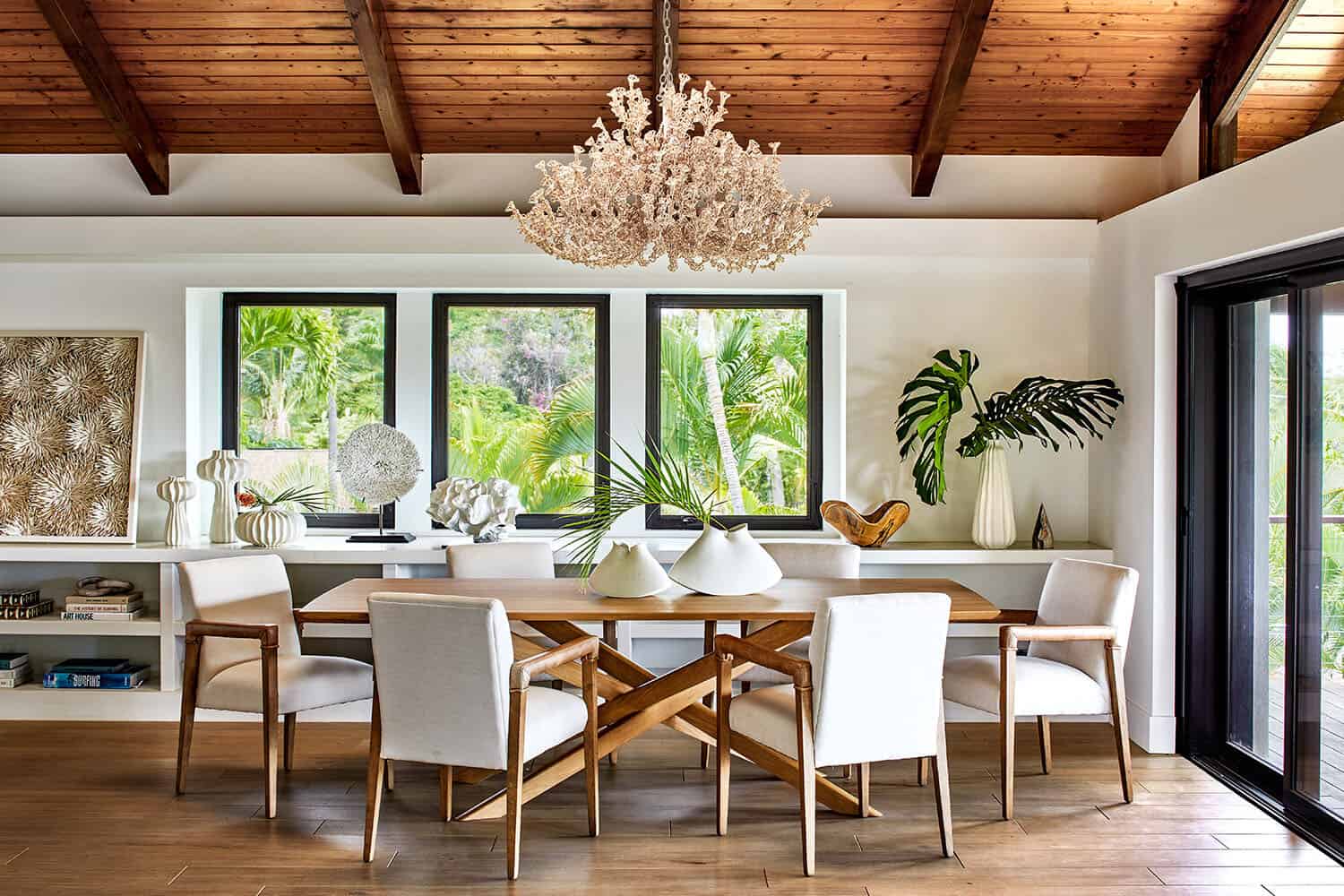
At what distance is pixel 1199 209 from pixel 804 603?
2.16m

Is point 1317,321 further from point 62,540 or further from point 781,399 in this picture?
point 62,540

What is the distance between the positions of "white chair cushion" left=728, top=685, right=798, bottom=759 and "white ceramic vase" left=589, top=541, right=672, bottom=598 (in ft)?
1.74

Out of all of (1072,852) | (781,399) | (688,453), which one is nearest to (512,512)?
(688,453)

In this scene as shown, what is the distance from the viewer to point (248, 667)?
3961 mm

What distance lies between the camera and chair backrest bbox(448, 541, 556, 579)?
4.48 meters

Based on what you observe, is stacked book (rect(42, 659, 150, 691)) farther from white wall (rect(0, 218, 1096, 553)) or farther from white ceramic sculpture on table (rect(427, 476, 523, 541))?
white ceramic sculpture on table (rect(427, 476, 523, 541))

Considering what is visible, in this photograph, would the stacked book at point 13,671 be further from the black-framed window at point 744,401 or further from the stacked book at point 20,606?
the black-framed window at point 744,401

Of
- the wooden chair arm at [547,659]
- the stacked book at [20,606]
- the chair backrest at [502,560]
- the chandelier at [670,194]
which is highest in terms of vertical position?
the chandelier at [670,194]

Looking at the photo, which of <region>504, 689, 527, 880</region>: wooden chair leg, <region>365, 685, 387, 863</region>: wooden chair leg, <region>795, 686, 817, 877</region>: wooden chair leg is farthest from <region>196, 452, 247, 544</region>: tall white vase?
<region>795, 686, 817, 877</region>: wooden chair leg

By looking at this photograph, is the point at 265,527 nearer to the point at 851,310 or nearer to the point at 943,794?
the point at 851,310

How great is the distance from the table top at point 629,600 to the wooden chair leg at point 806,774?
0.40m

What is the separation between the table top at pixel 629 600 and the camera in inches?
142

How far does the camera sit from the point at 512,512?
5012 millimetres

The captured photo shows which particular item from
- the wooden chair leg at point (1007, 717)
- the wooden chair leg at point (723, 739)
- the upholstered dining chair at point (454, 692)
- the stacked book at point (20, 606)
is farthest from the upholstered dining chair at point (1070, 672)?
the stacked book at point (20, 606)
